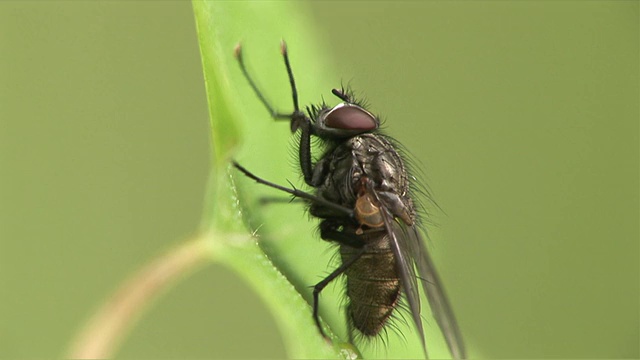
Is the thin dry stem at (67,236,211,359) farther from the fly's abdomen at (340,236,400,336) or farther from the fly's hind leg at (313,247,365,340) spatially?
the fly's abdomen at (340,236,400,336)

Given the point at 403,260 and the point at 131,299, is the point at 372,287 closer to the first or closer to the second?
the point at 403,260

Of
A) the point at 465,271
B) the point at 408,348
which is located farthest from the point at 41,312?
the point at 465,271

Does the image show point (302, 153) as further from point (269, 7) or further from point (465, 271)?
point (465, 271)

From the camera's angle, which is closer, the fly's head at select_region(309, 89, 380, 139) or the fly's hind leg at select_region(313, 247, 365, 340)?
the fly's hind leg at select_region(313, 247, 365, 340)

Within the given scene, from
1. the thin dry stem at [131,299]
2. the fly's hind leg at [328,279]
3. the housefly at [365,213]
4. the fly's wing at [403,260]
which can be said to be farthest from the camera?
the housefly at [365,213]

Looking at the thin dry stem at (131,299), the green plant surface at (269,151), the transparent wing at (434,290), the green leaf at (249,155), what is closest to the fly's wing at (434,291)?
the transparent wing at (434,290)

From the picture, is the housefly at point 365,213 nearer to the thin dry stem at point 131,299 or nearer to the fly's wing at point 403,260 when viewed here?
the fly's wing at point 403,260

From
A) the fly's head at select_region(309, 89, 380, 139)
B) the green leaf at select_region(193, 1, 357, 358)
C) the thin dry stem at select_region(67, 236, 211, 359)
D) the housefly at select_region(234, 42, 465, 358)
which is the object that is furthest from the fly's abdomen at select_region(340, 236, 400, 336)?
the thin dry stem at select_region(67, 236, 211, 359)
